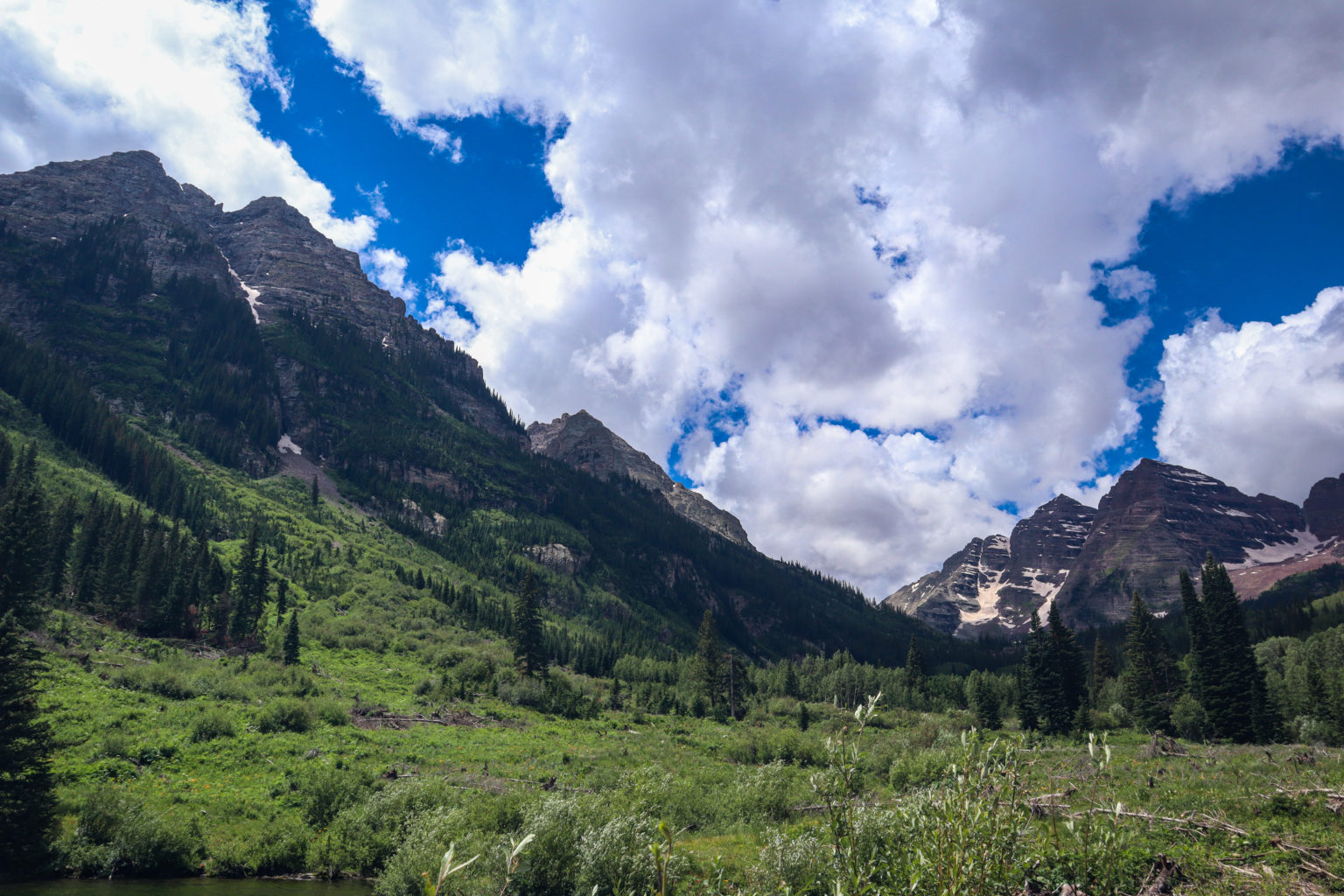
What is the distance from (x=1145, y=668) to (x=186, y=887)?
293ft

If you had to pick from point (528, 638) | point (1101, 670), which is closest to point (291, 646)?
point (528, 638)

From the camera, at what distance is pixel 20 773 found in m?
26.6

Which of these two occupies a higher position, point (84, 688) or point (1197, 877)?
point (1197, 877)

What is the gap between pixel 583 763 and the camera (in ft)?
150

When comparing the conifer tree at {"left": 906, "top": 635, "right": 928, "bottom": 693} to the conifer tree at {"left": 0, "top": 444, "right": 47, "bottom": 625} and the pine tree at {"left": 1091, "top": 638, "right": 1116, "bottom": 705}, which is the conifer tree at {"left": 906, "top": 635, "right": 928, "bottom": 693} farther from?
the conifer tree at {"left": 0, "top": 444, "right": 47, "bottom": 625}

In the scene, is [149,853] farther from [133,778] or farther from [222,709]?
[222,709]

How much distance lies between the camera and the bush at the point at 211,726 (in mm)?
40500

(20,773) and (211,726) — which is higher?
(20,773)

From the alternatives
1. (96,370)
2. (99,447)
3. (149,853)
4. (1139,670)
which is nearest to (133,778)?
(149,853)

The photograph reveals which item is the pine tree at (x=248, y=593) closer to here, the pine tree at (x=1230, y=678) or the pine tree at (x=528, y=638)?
the pine tree at (x=528, y=638)

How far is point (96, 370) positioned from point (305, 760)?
217106mm

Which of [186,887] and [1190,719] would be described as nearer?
[186,887]

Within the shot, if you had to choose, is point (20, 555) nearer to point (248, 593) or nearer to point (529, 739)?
point (529, 739)

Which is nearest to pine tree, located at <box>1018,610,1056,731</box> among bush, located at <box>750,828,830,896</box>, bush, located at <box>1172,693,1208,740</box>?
bush, located at <box>1172,693,1208,740</box>
